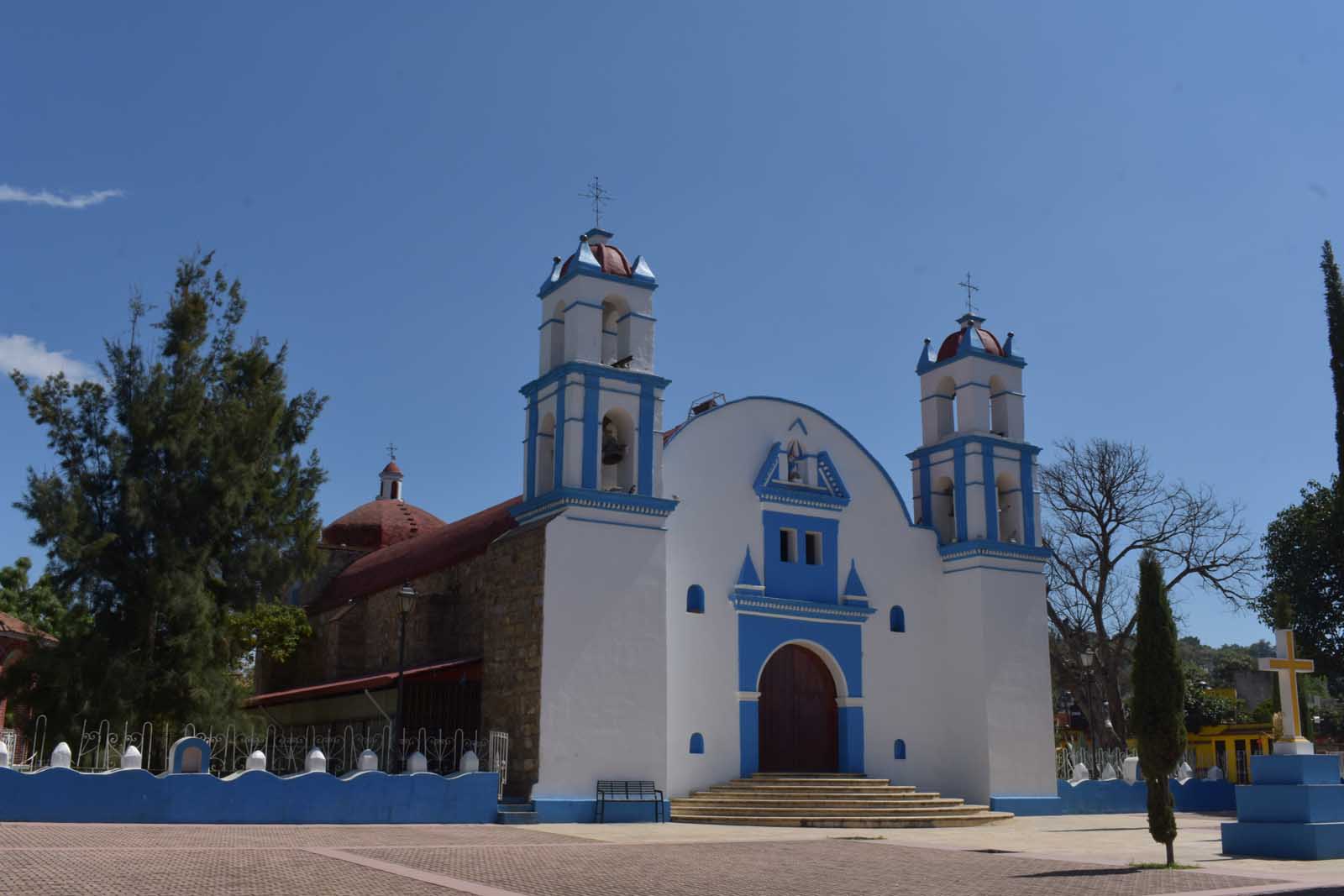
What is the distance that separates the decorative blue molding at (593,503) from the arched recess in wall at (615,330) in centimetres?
286

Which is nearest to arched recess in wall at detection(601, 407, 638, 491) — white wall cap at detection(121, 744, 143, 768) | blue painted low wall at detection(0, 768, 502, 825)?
blue painted low wall at detection(0, 768, 502, 825)

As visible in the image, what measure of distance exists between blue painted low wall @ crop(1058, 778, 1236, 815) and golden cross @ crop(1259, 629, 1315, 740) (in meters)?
11.2

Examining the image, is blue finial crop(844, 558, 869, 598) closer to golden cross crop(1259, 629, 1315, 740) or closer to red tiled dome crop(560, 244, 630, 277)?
red tiled dome crop(560, 244, 630, 277)

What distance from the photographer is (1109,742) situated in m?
37.0

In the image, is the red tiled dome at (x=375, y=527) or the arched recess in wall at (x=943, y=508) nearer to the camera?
the arched recess in wall at (x=943, y=508)

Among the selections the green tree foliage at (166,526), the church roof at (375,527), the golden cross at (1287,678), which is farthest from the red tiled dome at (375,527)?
the golden cross at (1287,678)

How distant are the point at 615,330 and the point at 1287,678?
1360 cm

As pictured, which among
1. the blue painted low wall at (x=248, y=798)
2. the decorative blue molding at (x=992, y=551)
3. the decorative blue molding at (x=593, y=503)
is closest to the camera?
Result: the blue painted low wall at (x=248, y=798)

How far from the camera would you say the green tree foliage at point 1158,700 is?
14391mm

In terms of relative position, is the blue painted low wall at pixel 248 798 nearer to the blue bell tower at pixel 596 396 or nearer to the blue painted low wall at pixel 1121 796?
the blue bell tower at pixel 596 396

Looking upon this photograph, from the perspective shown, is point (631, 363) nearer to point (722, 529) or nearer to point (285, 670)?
point (722, 529)

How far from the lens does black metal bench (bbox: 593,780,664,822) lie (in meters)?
20.7

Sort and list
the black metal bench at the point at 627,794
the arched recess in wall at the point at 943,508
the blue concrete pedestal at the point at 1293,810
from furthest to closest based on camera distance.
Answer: the arched recess in wall at the point at 943,508, the black metal bench at the point at 627,794, the blue concrete pedestal at the point at 1293,810

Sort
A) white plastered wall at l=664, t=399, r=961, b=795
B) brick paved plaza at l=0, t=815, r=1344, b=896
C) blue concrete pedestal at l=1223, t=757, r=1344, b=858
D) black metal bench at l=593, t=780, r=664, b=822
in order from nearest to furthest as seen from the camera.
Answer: brick paved plaza at l=0, t=815, r=1344, b=896 < blue concrete pedestal at l=1223, t=757, r=1344, b=858 < black metal bench at l=593, t=780, r=664, b=822 < white plastered wall at l=664, t=399, r=961, b=795
